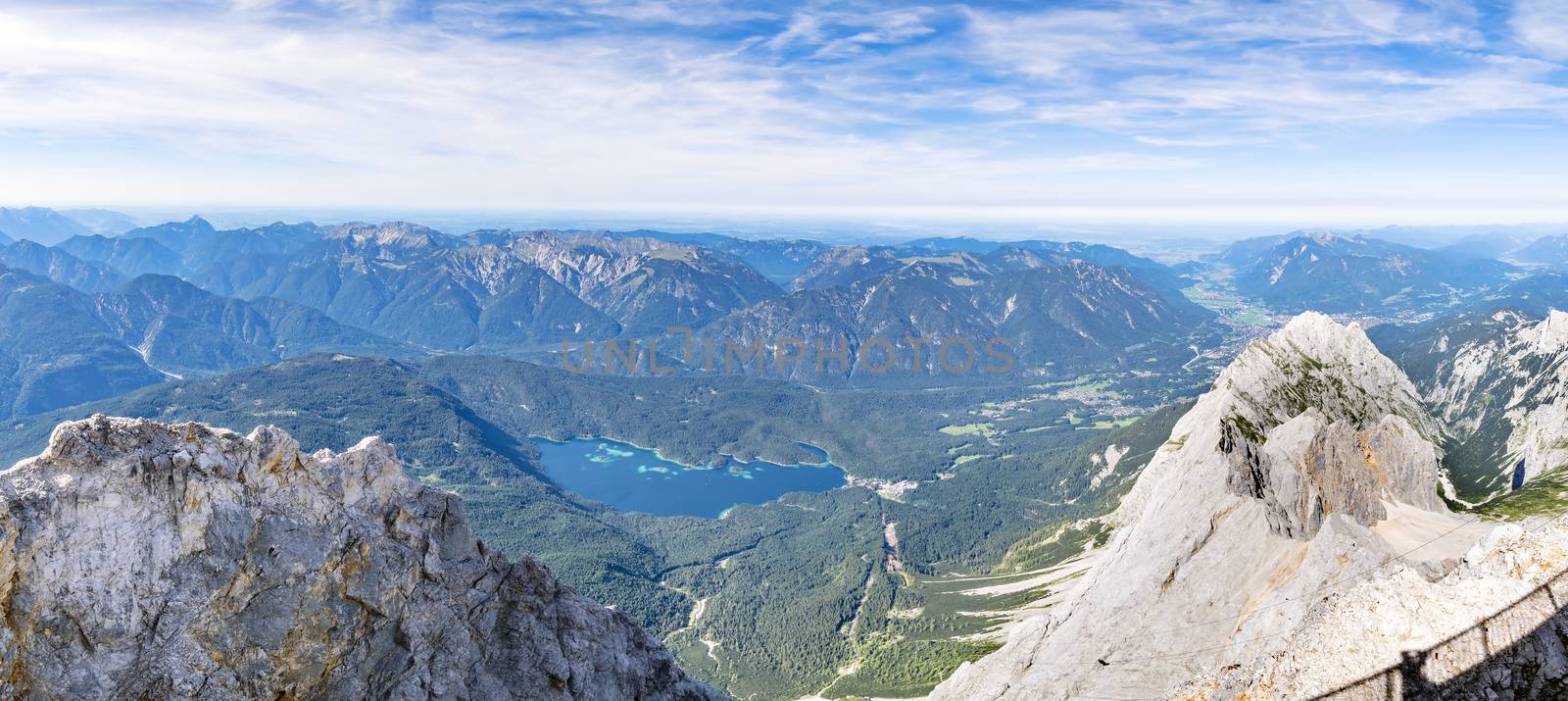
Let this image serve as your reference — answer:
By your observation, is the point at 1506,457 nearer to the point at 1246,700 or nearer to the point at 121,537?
the point at 1246,700

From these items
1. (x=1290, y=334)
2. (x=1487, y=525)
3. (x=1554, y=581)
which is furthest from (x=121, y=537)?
(x=1290, y=334)

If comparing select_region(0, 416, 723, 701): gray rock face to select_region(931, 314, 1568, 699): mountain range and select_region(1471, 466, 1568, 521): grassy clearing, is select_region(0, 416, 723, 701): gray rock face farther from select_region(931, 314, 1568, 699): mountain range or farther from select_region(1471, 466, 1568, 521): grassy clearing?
select_region(1471, 466, 1568, 521): grassy clearing

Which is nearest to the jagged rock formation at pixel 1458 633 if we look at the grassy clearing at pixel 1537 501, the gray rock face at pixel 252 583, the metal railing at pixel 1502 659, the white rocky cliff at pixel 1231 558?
the metal railing at pixel 1502 659

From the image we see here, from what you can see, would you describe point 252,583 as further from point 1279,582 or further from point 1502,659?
point 1279,582

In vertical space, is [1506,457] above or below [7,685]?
below

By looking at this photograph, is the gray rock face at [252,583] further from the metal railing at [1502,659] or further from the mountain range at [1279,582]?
the metal railing at [1502,659]
